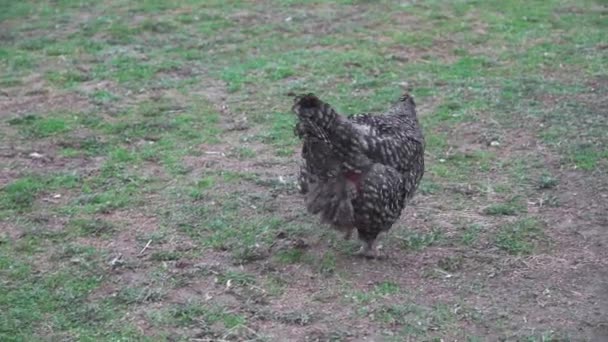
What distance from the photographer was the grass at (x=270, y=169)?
17.3ft

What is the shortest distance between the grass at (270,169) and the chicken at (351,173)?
0.39m

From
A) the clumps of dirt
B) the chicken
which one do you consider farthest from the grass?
the chicken

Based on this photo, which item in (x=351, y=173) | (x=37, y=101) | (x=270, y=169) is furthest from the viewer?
(x=37, y=101)

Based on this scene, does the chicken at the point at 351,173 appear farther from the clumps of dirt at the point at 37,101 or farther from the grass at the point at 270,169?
the clumps of dirt at the point at 37,101

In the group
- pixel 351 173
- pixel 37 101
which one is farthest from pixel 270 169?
pixel 37 101

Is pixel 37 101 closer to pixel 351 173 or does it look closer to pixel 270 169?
pixel 270 169

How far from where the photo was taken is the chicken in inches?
214

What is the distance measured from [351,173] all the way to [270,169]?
6.70 feet

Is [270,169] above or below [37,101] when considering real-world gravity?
below

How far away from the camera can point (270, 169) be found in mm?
7508

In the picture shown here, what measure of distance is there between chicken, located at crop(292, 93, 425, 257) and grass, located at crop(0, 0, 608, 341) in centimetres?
39

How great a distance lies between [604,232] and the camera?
626cm

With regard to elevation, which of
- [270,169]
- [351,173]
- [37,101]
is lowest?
[270,169]

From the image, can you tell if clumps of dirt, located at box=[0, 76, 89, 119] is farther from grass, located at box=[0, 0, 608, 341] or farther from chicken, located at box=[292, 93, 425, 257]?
chicken, located at box=[292, 93, 425, 257]
